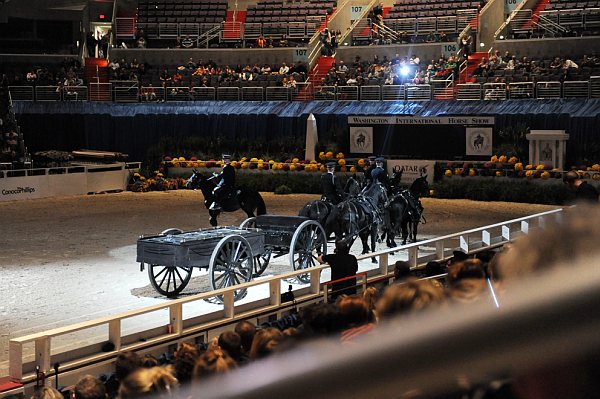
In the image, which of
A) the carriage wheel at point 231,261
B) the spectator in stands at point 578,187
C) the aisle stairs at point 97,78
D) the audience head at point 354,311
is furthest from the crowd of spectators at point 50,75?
the audience head at point 354,311

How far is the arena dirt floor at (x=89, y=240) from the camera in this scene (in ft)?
39.5

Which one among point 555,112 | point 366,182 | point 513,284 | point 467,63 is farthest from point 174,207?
point 513,284

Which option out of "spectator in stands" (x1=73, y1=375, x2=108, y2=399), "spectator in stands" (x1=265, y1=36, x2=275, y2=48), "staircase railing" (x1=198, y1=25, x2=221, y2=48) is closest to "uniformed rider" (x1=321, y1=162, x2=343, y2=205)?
"spectator in stands" (x1=73, y1=375, x2=108, y2=399)

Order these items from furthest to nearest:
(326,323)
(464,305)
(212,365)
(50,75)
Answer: (50,75)
(212,365)
(326,323)
(464,305)

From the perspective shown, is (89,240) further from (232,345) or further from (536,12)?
(536,12)

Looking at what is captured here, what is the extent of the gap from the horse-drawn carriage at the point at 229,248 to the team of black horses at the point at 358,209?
0.59 m

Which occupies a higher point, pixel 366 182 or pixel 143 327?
pixel 366 182

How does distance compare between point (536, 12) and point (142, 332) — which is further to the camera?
point (536, 12)

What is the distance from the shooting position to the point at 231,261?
40.2ft

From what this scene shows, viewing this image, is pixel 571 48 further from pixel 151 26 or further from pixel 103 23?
pixel 103 23

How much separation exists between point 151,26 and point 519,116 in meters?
18.6

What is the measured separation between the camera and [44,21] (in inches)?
1620

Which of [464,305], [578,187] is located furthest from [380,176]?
[464,305]

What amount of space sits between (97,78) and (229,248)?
25.7 meters
